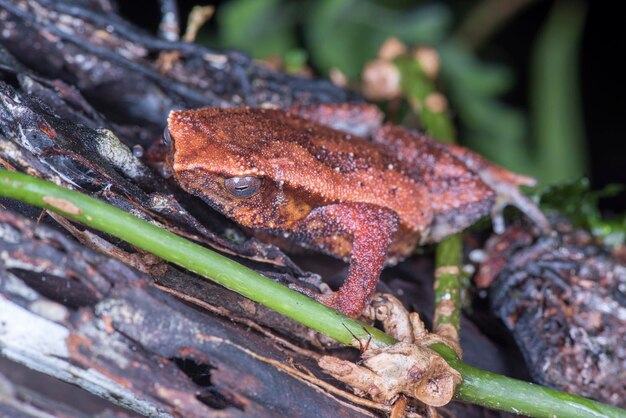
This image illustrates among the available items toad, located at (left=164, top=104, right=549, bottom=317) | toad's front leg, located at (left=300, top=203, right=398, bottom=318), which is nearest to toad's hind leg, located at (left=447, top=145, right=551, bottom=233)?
toad, located at (left=164, top=104, right=549, bottom=317)

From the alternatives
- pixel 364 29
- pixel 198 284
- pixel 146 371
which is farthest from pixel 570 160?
pixel 146 371

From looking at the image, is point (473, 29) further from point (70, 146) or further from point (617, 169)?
point (70, 146)

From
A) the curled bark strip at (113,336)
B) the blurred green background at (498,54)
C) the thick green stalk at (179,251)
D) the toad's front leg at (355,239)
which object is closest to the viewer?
the thick green stalk at (179,251)

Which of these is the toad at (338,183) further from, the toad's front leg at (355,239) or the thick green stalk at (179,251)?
the thick green stalk at (179,251)

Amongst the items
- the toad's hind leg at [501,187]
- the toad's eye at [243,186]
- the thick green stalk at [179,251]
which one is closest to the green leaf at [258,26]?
the toad's hind leg at [501,187]

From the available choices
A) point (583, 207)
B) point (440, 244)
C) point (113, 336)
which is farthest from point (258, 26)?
point (113, 336)

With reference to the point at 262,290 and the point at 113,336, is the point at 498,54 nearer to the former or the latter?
the point at 262,290
